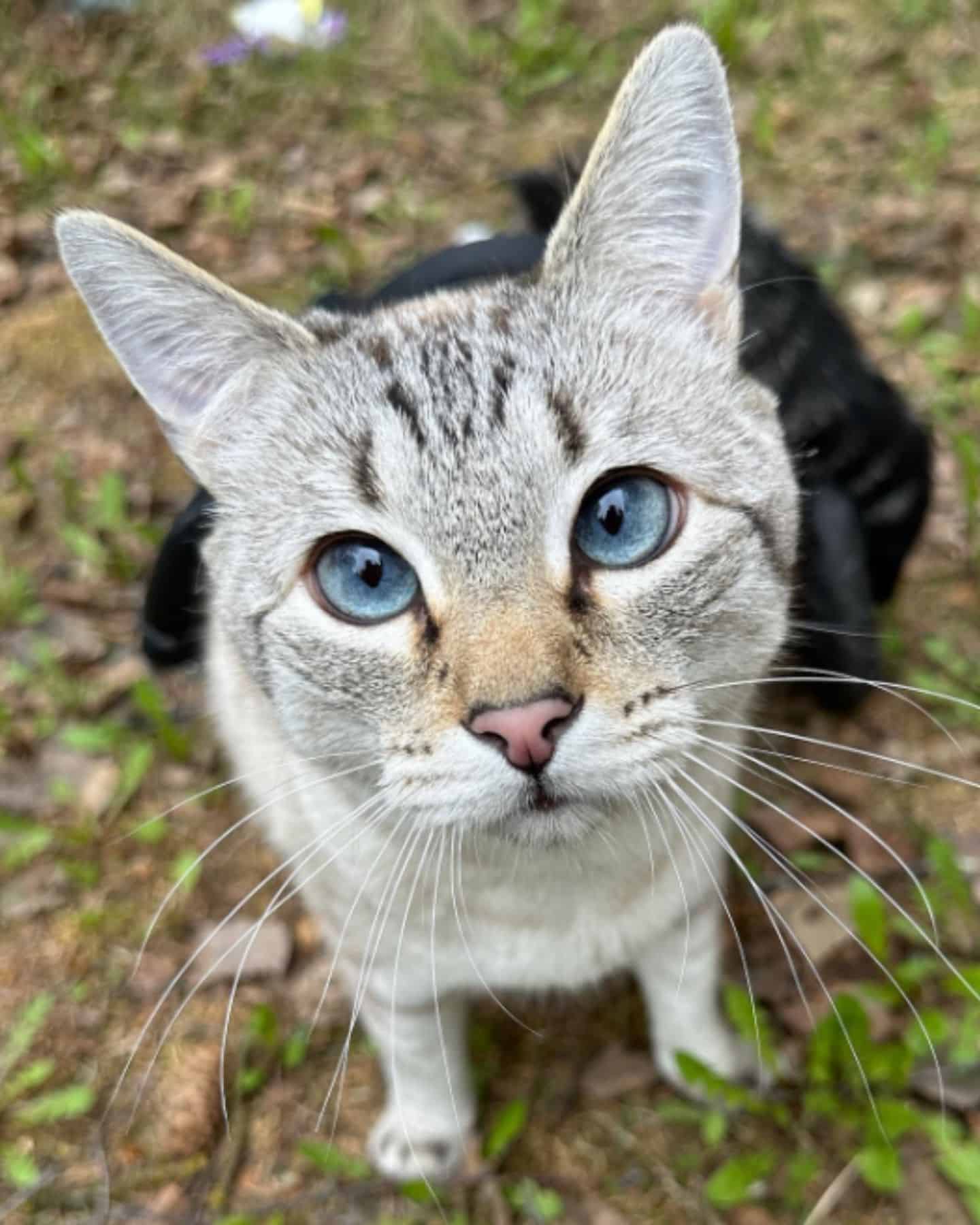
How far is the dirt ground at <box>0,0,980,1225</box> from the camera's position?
2410mm

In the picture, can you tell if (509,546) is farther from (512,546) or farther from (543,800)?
(543,800)

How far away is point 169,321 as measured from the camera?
188cm

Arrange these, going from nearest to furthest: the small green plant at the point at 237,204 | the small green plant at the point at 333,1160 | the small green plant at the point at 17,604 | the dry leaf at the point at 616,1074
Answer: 1. the small green plant at the point at 333,1160
2. the dry leaf at the point at 616,1074
3. the small green plant at the point at 17,604
4. the small green plant at the point at 237,204

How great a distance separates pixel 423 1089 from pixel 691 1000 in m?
0.60

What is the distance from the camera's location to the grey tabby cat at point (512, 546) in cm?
164

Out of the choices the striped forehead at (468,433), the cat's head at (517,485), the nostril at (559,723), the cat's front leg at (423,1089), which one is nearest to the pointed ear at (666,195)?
the cat's head at (517,485)

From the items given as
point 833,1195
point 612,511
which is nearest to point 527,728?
point 612,511

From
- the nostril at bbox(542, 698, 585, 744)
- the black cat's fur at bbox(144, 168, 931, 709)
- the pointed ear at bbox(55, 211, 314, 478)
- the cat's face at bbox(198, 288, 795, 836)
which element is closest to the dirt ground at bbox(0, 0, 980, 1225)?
the black cat's fur at bbox(144, 168, 931, 709)

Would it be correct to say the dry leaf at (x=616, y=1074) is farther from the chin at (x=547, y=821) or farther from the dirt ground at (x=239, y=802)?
the chin at (x=547, y=821)

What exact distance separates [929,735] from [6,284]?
381 cm

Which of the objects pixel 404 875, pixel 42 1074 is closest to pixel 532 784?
pixel 404 875

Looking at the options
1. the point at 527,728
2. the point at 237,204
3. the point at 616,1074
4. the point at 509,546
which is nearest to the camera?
the point at 527,728

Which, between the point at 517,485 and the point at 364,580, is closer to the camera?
the point at 517,485

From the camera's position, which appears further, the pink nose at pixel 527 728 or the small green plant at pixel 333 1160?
the small green plant at pixel 333 1160
